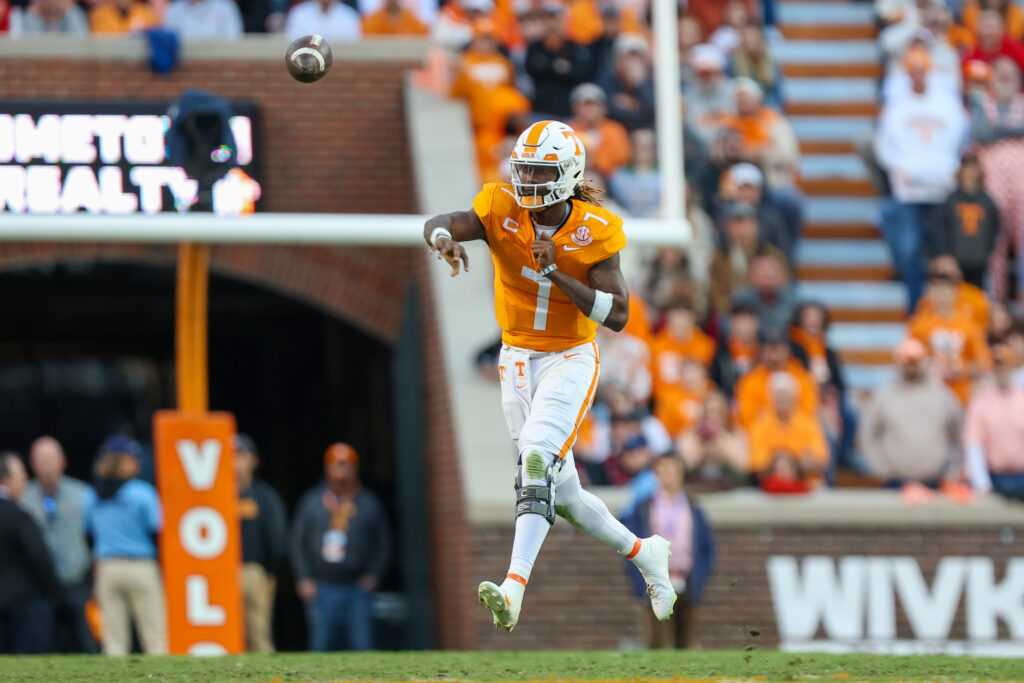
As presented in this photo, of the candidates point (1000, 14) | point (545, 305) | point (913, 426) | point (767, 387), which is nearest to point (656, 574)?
point (545, 305)

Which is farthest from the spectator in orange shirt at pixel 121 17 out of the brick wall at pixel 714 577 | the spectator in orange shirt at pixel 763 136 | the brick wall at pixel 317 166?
the brick wall at pixel 714 577

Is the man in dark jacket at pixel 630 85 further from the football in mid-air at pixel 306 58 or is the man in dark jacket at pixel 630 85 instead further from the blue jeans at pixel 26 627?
the blue jeans at pixel 26 627

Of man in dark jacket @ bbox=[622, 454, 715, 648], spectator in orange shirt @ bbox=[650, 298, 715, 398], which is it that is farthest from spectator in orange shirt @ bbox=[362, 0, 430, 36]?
man in dark jacket @ bbox=[622, 454, 715, 648]

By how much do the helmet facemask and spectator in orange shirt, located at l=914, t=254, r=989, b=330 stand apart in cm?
652

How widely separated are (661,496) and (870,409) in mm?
2106

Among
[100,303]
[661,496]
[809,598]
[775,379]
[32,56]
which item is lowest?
[809,598]

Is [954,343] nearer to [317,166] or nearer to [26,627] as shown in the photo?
[317,166]

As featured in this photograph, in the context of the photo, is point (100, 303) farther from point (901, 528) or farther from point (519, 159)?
point (519, 159)

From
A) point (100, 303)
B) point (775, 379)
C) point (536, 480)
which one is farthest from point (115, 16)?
point (536, 480)

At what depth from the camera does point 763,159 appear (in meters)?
14.0

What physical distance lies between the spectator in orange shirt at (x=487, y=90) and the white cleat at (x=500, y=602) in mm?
7118

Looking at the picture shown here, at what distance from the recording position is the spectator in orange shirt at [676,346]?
39.9 ft

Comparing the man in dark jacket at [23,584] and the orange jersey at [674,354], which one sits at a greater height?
the orange jersey at [674,354]

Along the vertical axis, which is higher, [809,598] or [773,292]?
[773,292]
